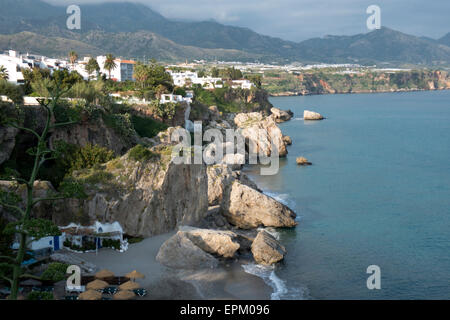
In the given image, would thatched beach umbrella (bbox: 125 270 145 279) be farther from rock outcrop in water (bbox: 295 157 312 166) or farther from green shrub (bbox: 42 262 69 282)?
rock outcrop in water (bbox: 295 157 312 166)

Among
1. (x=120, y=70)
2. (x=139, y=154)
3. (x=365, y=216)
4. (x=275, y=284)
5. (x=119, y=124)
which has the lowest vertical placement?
(x=275, y=284)

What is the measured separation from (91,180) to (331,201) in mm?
22948

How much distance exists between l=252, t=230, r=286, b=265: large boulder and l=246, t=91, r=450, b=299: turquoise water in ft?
2.26

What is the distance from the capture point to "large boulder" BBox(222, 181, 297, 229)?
33.5m

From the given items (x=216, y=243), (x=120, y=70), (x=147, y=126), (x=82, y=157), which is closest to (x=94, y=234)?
(x=82, y=157)

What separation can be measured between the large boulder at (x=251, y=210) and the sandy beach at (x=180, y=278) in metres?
7.62

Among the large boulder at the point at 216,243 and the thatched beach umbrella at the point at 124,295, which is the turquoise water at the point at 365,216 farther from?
the thatched beach umbrella at the point at 124,295

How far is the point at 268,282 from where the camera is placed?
24031mm

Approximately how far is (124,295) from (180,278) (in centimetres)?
387

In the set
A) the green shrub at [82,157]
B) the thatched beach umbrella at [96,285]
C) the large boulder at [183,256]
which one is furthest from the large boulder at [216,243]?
the green shrub at [82,157]

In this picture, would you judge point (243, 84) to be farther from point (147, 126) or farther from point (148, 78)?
point (147, 126)

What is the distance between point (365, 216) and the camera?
3753 centimetres

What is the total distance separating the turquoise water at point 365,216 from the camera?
82.4 ft

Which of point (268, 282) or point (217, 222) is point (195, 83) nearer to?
point (217, 222)
